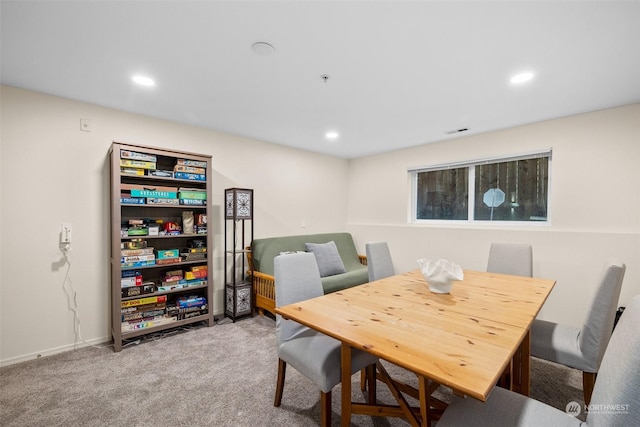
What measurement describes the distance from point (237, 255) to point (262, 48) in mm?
2545

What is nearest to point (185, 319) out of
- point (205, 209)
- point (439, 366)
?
point (205, 209)

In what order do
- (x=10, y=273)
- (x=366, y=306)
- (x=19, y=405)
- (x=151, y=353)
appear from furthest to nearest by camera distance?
(x=151, y=353), (x=10, y=273), (x=19, y=405), (x=366, y=306)

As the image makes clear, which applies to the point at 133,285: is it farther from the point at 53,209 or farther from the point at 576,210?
the point at 576,210

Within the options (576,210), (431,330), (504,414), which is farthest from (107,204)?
(576,210)

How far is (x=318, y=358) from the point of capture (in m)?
1.45

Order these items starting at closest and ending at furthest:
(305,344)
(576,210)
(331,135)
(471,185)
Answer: (305,344) < (576,210) < (331,135) < (471,185)

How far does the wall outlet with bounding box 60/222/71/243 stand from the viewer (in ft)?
8.05

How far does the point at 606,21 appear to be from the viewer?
1.48 meters

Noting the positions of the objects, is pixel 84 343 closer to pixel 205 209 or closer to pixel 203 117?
pixel 205 209

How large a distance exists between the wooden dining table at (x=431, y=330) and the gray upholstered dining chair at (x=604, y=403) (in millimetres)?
201

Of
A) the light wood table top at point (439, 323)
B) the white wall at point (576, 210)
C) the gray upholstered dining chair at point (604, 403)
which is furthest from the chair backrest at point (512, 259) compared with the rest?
the gray upholstered dining chair at point (604, 403)

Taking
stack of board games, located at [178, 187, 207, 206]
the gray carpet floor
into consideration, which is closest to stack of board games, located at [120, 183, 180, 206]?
stack of board games, located at [178, 187, 207, 206]

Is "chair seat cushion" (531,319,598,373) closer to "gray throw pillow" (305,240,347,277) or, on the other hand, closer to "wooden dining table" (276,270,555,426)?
"wooden dining table" (276,270,555,426)

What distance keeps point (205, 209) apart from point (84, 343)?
5.42ft
